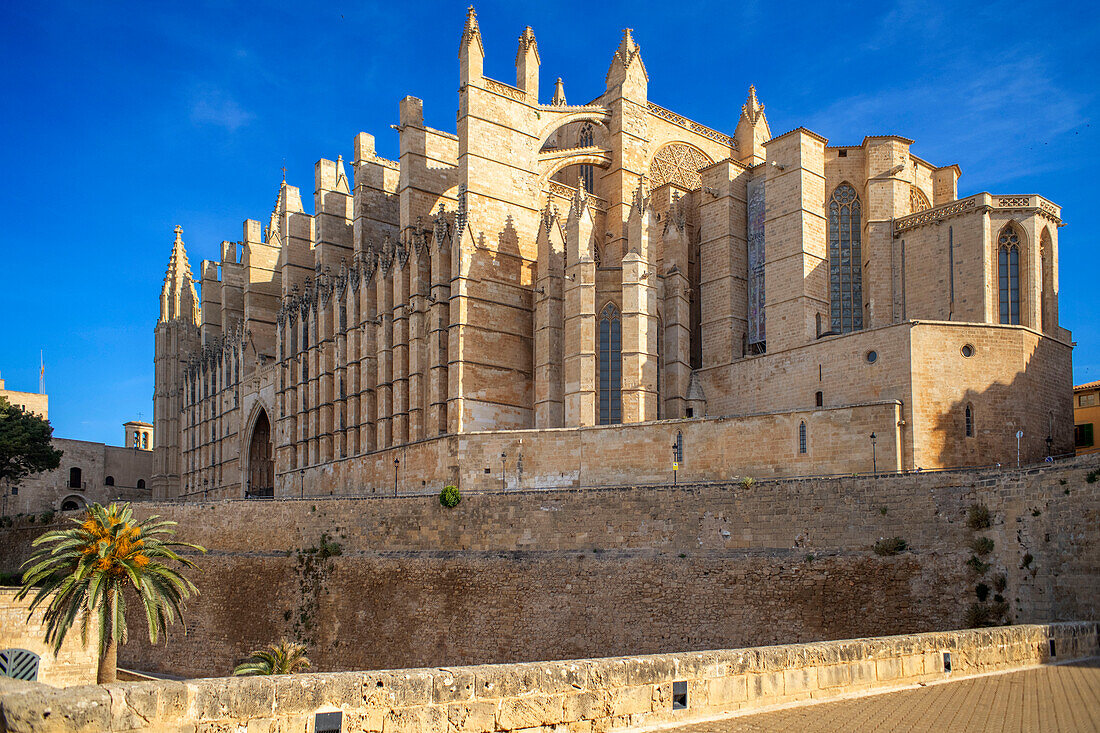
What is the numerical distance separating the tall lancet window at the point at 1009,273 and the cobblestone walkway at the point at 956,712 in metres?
21.1

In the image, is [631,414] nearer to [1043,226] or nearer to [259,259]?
[1043,226]

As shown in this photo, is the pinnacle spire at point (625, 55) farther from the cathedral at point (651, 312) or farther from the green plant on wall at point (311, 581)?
the green plant on wall at point (311, 581)

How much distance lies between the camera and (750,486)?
2439 cm

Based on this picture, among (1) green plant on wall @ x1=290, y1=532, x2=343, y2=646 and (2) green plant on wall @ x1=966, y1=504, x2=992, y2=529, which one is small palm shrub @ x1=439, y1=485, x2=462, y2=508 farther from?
(2) green plant on wall @ x1=966, y1=504, x2=992, y2=529

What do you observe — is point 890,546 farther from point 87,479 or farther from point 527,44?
point 87,479

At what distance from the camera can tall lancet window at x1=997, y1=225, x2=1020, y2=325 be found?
99.8 feet

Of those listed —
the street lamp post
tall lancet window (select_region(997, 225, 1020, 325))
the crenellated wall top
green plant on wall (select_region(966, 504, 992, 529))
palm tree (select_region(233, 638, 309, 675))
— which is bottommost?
palm tree (select_region(233, 638, 309, 675))

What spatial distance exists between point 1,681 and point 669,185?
107ft

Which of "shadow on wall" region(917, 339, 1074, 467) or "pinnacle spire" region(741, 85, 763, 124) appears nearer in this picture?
"shadow on wall" region(917, 339, 1074, 467)

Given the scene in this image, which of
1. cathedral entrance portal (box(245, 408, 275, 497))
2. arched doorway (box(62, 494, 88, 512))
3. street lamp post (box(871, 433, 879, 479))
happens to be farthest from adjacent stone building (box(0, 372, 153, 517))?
street lamp post (box(871, 433, 879, 479))

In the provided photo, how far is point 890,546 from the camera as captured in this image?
71.7 ft

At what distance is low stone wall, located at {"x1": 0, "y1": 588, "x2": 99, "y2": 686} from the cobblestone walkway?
70.1ft

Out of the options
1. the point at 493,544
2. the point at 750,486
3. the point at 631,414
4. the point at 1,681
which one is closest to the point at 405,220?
the point at 631,414

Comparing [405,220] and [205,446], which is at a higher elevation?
[405,220]
